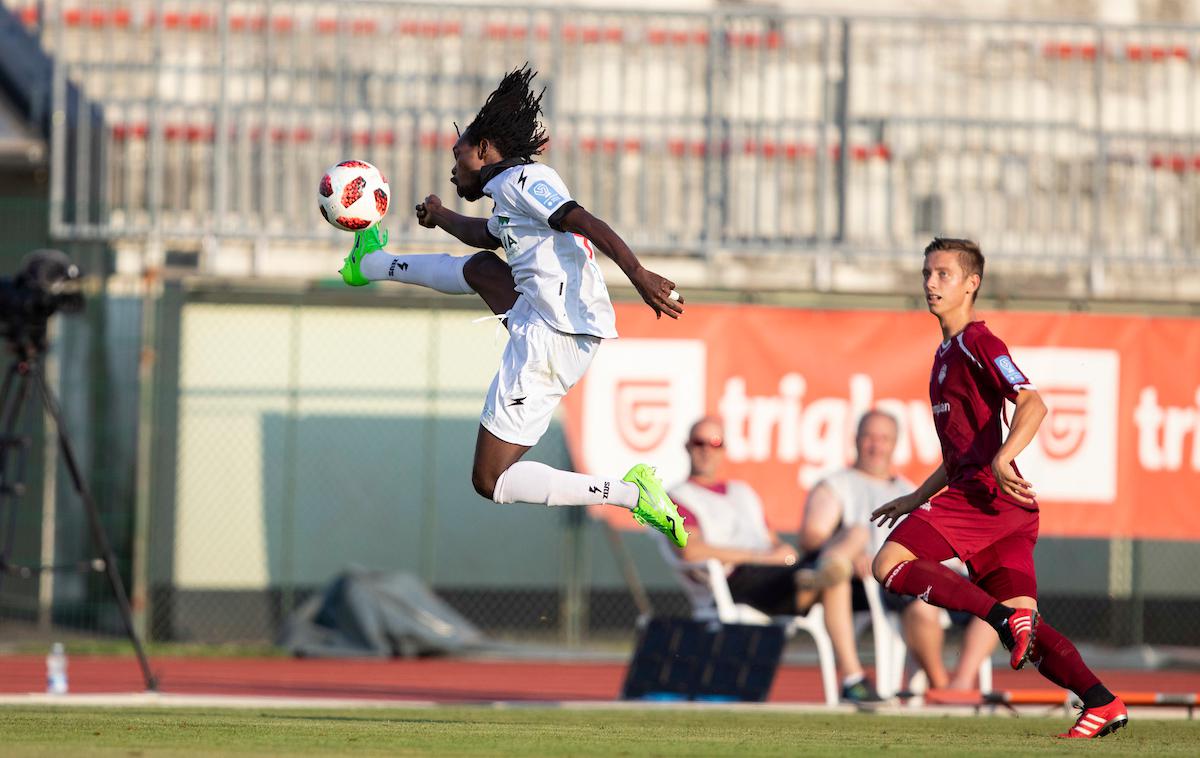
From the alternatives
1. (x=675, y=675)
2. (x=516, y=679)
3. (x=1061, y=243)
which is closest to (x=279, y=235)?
→ (x=516, y=679)

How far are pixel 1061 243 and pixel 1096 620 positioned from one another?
10.5ft

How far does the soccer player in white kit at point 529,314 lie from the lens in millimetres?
7727

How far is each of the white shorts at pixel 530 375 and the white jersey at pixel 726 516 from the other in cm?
353

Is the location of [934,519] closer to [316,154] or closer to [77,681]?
[77,681]

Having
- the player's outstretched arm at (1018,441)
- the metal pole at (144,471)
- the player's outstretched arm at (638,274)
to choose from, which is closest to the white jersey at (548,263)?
the player's outstretched arm at (638,274)

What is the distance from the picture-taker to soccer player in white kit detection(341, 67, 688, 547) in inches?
304

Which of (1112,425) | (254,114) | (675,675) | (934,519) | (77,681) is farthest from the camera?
(254,114)

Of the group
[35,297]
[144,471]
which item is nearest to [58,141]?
[144,471]

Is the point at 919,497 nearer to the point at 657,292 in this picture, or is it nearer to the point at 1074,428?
the point at 657,292

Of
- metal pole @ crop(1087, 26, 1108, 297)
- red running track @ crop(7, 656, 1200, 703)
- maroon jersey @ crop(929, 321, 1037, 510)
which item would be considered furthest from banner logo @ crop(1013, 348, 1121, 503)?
maroon jersey @ crop(929, 321, 1037, 510)

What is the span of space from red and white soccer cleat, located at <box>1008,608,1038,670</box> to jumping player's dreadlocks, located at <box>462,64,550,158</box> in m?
2.86

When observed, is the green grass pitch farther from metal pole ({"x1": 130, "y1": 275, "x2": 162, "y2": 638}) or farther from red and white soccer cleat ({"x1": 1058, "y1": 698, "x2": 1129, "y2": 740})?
metal pole ({"x1": 130, "y1": 275, "x2": 162, "y2": 638})

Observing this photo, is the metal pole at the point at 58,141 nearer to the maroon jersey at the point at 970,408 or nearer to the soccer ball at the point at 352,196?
the soccer ball at the point at 352,196

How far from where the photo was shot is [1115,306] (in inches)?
590
